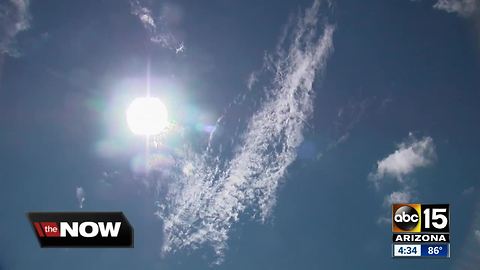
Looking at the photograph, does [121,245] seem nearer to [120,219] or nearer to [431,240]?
[120,219]

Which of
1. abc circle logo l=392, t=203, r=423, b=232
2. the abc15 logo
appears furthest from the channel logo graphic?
the abc15 logo

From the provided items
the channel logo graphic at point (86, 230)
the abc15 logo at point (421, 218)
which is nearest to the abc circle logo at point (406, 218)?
the abc15 logo at point (421, 218)

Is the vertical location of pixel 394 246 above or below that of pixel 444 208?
below

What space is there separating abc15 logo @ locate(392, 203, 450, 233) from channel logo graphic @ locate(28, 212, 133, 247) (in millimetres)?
20395

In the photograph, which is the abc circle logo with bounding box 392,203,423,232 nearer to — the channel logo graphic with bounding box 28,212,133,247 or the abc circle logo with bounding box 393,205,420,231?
the abc circle logo with bounding box 393,205,420,231

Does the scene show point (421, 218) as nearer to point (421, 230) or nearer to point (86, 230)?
point (421, 230)

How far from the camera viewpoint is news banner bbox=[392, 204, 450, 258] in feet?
98.3

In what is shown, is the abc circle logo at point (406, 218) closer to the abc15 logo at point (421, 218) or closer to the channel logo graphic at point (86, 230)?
the abc15 logo at point (421, 218)

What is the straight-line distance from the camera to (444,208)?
2997 centimetres

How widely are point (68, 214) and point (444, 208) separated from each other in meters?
27.4

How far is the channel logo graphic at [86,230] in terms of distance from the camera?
25.5 metres

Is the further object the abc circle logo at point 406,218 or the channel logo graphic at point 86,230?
the abc circle logo at point 406,218

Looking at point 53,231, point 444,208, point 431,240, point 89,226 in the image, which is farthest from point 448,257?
point 53,231

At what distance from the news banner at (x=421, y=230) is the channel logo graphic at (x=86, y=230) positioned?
20.4 m
